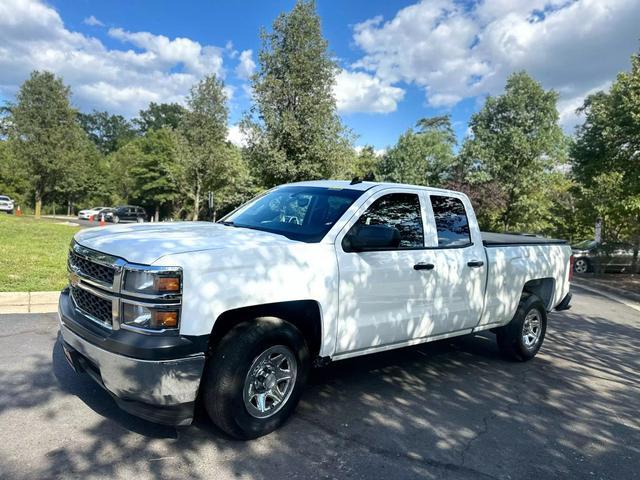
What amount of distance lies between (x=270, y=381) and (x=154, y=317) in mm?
1031

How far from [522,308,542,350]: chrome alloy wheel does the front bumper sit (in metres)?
4.22

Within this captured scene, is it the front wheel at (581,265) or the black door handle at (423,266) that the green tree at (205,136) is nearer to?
the front wheel at (581,265)

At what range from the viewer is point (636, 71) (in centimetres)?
1312

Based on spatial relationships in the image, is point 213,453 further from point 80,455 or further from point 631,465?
point 631,465

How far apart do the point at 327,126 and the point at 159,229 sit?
13281mm

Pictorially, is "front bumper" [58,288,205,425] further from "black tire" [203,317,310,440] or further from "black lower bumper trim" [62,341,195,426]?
"black tire" [203,317,310,440]

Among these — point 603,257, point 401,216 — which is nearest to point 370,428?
point 401,216

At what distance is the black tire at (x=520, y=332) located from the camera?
18.0 ft

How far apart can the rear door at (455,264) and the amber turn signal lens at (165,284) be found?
97.5 inches

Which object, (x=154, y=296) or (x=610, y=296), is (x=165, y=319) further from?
(x=610, y=296)

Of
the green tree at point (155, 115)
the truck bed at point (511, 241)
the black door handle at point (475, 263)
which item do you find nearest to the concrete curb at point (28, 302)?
the black door handle at point (475, 263)

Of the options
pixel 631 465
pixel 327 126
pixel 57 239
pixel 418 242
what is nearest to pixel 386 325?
pixel 418 242

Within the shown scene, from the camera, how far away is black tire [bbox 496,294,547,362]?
5.49 meters

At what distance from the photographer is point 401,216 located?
4344mm
